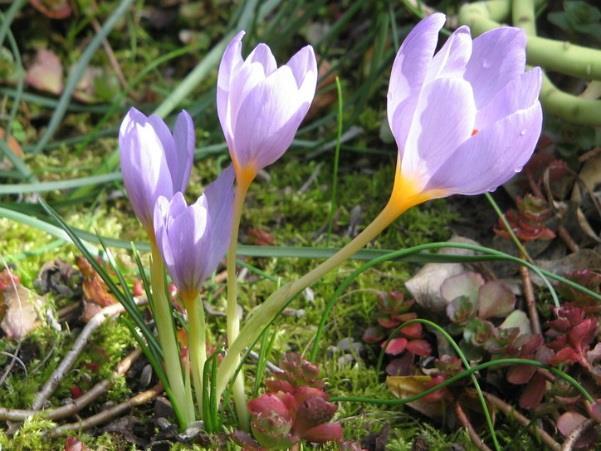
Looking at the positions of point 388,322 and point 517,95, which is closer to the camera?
point 517,95

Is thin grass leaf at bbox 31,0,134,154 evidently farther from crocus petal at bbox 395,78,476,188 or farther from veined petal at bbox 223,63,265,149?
crocus petal at bbox 395,78,476,188

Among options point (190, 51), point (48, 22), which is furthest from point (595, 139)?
point (48, 22)

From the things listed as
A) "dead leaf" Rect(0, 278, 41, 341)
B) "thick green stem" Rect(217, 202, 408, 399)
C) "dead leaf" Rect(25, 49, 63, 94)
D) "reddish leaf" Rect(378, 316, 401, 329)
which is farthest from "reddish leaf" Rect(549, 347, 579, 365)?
"dead leaf" Rect(25, 49, 63, 94)

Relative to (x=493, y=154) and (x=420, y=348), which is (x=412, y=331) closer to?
(x=420, y=348)

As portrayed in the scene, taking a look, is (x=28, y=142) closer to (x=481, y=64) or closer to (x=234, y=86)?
(x=234, y=86)

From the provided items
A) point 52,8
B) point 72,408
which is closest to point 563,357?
point 72,408

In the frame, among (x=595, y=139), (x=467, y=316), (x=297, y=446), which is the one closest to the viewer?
Answer: (x=297, y=446)
